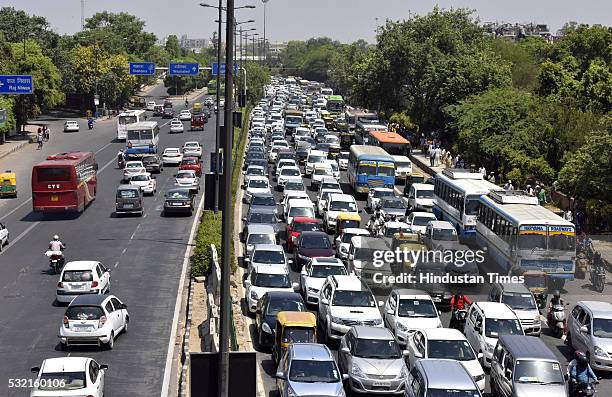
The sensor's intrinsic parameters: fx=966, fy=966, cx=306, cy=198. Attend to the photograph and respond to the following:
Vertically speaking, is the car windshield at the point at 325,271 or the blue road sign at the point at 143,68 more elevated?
the blue road sign at the point at 143,68

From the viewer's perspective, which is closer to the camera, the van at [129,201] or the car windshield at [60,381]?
the car windshield at [60,381]

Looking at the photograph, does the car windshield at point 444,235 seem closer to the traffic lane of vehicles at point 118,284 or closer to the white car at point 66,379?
the traffic lane of vehicles at point 118,284

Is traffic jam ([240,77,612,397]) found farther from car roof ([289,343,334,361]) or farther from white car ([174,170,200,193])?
white car ([174,170,200,193])

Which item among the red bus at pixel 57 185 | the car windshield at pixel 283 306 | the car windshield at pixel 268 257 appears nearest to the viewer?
the car windshield at pixel 283 306

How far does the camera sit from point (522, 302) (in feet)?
90.0

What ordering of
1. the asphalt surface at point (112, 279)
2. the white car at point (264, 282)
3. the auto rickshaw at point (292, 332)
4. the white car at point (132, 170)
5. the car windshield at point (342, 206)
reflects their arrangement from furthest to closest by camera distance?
the white car at point (132, 170), the car windshield at point (342, 206), the white car at point (264, 282), the asphalt surface at point (112, 279), the auto rickshaw at point (292, 332)

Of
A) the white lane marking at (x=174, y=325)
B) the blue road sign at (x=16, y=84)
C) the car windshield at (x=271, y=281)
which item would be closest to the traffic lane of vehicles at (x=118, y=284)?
the white lane marking at (x=174, y=325)

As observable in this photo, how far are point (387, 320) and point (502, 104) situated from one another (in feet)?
128

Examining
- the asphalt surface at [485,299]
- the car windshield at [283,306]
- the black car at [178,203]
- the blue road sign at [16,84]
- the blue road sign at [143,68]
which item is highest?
the blue road sign at [143,68]

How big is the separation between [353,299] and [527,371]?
284 inches

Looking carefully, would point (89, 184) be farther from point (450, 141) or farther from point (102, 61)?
point (102, 61)

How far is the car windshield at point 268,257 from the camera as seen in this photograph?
32.3 metres

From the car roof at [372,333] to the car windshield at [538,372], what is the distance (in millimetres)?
3256

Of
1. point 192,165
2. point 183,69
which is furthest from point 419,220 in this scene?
point 183,69
